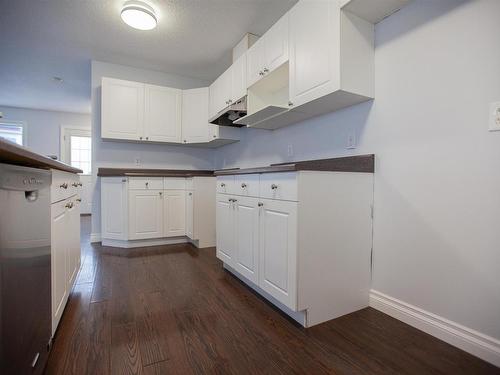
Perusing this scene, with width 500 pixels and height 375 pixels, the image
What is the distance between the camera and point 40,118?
5602 mm

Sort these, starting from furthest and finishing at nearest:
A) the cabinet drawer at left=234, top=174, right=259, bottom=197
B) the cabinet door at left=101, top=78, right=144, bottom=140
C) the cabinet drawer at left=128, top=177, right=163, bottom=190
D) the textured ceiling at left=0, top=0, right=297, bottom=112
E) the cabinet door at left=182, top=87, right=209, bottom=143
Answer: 1. the cabinet door at left=182, top=87, right=209, bottom=143
2. the cabinet door at left=101, top=78, right=144, bottom=140
3. the cabinet drawer at left=128, top=177, right=163, bottom=190
4. the textured ceiling at left=0, top=0, right=297, bottom=112
5. the cabinet drawer at left=234, top=174, right=259, bottom=197

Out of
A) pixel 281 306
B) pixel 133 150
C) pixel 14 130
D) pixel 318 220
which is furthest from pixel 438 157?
pixel 14 130

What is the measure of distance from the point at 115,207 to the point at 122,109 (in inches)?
48.6

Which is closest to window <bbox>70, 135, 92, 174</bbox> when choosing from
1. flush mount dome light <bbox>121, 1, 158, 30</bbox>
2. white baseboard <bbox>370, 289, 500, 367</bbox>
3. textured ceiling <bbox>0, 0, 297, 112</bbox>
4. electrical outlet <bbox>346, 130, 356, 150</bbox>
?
textured ceiling <bbox>0, 0, 297, 112</bbox>

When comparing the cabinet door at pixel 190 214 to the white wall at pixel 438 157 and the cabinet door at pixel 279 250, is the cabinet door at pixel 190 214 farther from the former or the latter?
the white wall at pixel 438 157

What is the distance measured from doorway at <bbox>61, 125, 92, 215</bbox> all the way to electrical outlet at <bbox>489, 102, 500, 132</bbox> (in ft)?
21.6

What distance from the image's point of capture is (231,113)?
2.79 m

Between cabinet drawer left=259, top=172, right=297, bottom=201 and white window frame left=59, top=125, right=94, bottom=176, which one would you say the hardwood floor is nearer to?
cabinet drawer left=259, top=172, right=297, bottom=201

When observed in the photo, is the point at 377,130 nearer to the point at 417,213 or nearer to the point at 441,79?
the point at 441,79

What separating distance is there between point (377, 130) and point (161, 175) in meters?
2.43

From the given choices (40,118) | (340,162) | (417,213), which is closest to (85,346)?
(340,162)

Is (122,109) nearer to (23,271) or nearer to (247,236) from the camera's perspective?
(247,236)

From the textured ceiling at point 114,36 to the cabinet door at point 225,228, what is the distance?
1688 mm

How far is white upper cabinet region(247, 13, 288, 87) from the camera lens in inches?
73.8
